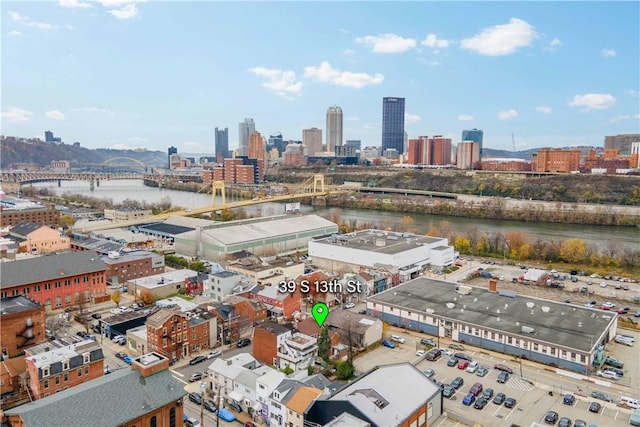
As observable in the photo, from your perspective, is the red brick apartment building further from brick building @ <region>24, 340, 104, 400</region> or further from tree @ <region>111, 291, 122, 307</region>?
brick building @ <region>24, 340, 104, 400</region>

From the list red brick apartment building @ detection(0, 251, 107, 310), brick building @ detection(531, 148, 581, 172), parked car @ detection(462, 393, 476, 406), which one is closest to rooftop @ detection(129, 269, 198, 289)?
red brick apartment building @ detection(0, 251, 107, 310)

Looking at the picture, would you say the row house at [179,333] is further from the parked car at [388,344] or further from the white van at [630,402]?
the white van at [630,402]

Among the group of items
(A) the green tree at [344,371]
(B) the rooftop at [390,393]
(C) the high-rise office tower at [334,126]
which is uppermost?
(C) the high-rise office tower at [334,126]

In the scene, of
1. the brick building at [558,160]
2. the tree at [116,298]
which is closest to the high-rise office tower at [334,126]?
the brick building at [558,160]

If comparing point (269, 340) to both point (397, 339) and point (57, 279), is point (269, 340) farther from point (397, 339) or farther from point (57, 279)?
point (57, 279)

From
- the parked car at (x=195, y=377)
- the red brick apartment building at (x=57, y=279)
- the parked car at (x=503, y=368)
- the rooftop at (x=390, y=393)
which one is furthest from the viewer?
the red brick apartment building at (x=57, y=279)

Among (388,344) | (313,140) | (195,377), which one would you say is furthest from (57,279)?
(313,140)
